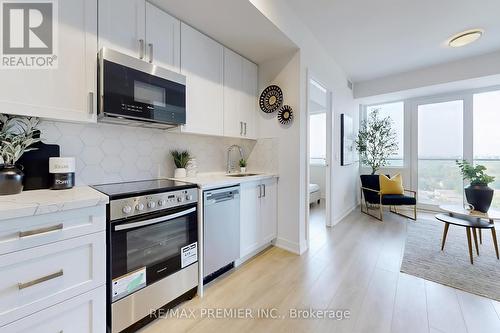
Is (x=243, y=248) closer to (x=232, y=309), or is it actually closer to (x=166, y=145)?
(x=232, y=309)

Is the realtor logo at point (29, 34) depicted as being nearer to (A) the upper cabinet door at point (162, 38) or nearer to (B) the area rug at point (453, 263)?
(A) the upper cabinet door at point (162, 38)

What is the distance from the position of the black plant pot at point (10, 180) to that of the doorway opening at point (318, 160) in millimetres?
2588

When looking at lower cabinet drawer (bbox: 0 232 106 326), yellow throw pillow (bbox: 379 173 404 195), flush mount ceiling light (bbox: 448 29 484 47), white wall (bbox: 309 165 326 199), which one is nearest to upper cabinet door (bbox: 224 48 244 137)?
lower cabinet drawer (bbox: 0 232 106 326)

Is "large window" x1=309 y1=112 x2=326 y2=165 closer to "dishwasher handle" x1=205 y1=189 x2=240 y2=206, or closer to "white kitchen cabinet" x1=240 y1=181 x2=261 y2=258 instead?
"white kitchen cabinet" x1=240 y1=181 x2=261 y2=258

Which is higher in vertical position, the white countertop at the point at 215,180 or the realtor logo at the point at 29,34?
the realtor logo at the point at 29,34

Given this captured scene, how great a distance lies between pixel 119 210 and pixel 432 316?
233 centimetres

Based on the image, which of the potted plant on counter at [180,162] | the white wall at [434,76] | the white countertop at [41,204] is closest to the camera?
the white countertop at [41,204]

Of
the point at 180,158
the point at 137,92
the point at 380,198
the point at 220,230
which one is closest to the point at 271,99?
the point at 180,158

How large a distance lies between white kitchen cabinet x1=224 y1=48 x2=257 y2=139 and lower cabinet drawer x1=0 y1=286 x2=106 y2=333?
1.81 meters

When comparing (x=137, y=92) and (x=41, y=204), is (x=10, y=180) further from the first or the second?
(x=137, y=92)

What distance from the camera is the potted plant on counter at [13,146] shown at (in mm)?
1166

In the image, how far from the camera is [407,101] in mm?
4777

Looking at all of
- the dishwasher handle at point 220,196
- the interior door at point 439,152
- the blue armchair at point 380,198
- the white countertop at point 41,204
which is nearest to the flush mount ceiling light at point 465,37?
the interior door at point 439,152

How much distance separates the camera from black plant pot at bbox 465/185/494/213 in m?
2.47
